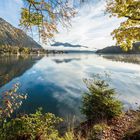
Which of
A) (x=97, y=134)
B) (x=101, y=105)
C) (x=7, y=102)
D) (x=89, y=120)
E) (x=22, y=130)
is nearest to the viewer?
(x=7, y=102)

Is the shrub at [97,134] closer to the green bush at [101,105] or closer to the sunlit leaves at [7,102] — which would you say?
the green bush at [101,105]

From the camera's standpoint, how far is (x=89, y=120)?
15297mm

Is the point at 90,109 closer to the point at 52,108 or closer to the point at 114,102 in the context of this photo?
the point at 114,102

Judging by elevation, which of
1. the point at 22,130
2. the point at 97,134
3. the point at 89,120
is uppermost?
the point at 22,130

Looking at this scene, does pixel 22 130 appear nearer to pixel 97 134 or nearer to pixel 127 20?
pixel 97 134

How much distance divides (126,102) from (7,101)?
63.2 feet

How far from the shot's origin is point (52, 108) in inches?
893

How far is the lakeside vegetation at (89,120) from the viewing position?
23.0 feet

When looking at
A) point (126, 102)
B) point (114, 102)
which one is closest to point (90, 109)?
point (114, 102)

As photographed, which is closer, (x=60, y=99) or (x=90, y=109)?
(x=90, y=109)

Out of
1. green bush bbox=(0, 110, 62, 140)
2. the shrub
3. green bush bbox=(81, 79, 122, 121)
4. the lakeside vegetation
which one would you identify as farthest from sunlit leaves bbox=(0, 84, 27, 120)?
green bush bbox=(81, 79, 122, 121)

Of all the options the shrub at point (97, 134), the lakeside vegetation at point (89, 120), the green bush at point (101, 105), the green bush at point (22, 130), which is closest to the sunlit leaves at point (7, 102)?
the lakeside vegetation at point (89, 120)

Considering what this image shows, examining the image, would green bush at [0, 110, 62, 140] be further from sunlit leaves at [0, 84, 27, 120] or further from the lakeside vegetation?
sunlit leaves at [0, 84, 27, 120]

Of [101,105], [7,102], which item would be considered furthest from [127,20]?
[7,102]
